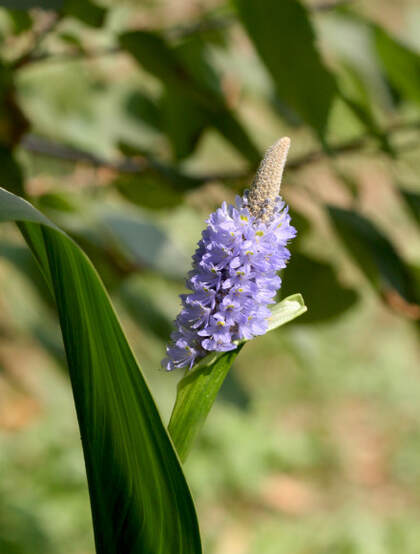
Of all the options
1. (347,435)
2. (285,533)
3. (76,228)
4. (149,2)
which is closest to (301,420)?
(347,435)

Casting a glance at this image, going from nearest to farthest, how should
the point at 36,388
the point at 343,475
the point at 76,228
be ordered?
the point at 76,228 → the point at 36,388 → the point at 343,475

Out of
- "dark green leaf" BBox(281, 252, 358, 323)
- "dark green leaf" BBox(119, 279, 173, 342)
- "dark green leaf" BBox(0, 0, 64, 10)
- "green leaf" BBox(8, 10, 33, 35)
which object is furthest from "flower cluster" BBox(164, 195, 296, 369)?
"green leaf" BBox(8, 10, 33, 35)

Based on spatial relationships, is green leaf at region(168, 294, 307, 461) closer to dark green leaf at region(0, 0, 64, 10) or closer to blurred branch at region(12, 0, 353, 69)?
dark green leaf at region(0, 0, 64, 10)

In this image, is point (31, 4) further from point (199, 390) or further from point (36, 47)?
point (199, 390)

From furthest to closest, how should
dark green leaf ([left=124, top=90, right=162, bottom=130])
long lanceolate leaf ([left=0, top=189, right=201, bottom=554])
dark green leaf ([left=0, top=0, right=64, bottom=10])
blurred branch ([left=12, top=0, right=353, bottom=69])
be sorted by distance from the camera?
dark green leaf ([left=124, top=90, right=162, bottom=130]) < blurred branch ([left=12, top=0, right=353, bottom=69]) < dark green leaf ([left=0, top=0, right=64, bottom=10]) < long lanceolate leaf ([left=0, top=189, right=201, bottom=554])

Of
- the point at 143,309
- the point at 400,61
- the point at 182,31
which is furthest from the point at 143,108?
the point at 400,61

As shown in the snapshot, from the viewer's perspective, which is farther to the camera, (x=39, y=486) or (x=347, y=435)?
(x=347, y=435)

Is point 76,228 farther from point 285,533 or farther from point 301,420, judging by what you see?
point 301,420
